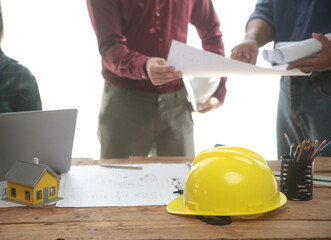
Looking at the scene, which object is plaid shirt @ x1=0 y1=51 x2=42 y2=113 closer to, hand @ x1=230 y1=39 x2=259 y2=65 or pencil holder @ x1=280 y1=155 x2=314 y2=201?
hand @ x1=230 y1=39 x2=259 y2=65

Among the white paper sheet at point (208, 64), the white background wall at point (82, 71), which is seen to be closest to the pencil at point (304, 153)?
the white paper sheet at point (208, 64)

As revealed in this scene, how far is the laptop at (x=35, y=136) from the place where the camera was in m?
1.01

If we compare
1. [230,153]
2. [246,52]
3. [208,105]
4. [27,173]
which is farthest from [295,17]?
[27,173]

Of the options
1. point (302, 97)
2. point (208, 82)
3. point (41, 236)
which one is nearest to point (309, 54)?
point (302, 97)

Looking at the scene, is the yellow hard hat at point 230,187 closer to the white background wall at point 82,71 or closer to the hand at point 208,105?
the hand at point 208,105

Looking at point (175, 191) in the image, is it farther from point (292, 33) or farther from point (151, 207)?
point (292, 33)

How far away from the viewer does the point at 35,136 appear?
3.48ft

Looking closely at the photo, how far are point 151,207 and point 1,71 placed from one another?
965 mm

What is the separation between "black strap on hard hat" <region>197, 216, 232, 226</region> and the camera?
0.79 metres

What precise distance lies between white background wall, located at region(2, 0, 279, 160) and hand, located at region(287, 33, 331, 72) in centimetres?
219

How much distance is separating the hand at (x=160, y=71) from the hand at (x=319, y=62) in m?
0.43

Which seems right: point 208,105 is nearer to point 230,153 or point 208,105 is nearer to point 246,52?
point 246,52

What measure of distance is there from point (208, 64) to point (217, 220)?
0.65m

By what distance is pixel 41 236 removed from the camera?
2.45 ft
